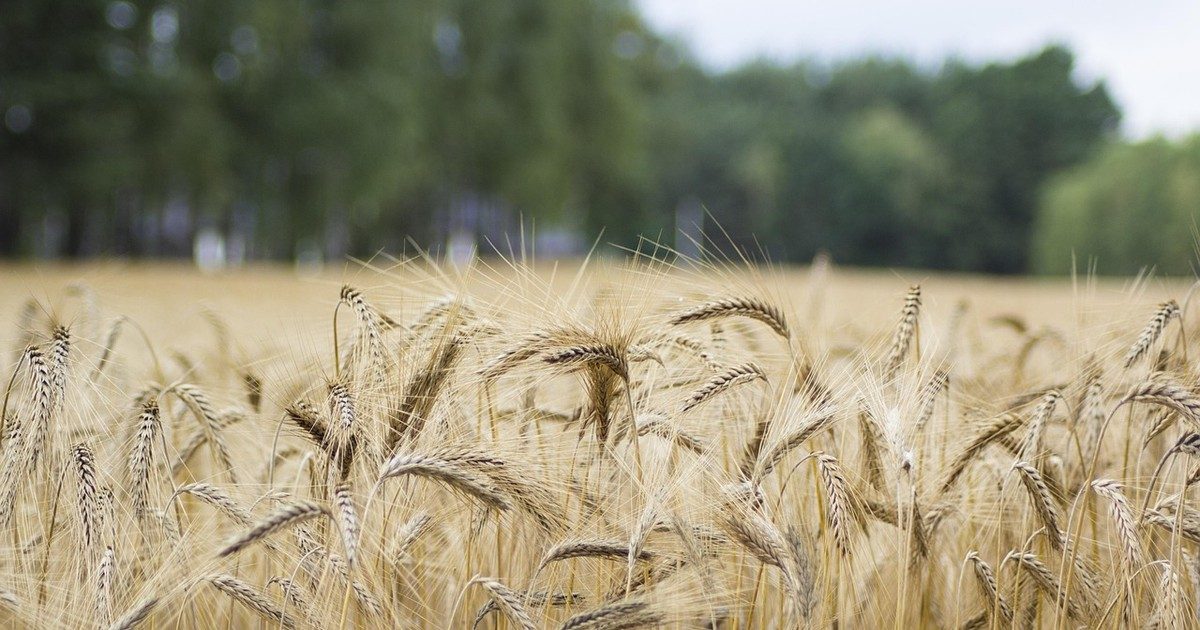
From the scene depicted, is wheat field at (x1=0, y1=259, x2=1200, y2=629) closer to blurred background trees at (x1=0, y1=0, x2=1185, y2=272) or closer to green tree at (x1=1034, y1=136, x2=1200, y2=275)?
blurred background trees at (x1=0, y1=0, x2=1185, y2=272)

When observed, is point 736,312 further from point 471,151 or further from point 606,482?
point 471,151

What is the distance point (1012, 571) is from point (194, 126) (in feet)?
60.0

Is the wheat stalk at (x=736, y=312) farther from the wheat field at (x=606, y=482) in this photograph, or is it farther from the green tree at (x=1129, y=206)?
the green tree at (x=1129, y=206)

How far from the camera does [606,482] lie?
1.81 metres

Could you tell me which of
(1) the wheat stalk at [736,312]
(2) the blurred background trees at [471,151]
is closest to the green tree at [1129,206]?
(2) the blurred background trees at [471,151]

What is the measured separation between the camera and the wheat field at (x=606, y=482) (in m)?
1.58

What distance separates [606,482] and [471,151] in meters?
26.9

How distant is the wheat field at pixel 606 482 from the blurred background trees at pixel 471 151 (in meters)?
0.30

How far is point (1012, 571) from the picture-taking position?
199 cm

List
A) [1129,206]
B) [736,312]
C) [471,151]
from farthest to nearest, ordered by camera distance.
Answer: [471,151]
[1129,206]
[736,312]

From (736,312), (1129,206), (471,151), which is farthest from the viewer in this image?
(471,151)

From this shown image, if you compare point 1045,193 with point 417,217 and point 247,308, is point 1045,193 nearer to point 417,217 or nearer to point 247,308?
point 417,217

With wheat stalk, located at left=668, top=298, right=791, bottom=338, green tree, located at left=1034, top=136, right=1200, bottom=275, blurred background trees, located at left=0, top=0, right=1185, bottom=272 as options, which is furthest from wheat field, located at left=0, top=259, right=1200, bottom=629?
green tree, located at left=1034, top=136, right=1200, bottom=275

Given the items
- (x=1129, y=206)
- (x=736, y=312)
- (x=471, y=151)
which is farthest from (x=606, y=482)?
(x=1129, y=206)
